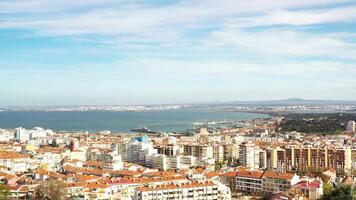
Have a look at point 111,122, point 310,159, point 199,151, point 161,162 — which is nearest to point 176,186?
point 161,162

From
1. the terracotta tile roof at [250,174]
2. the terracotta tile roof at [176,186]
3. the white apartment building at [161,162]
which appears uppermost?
the terracotta tile roof at [176,186]

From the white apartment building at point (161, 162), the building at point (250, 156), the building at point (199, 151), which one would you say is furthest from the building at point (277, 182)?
the building at point (199, 151)

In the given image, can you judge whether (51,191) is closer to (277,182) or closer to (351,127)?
(277,182)

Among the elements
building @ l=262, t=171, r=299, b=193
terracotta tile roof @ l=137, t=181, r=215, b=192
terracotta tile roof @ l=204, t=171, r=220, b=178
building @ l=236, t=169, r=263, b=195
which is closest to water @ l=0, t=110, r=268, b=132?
terracotta tile roof @ l=204, t=171, r=220, b=178

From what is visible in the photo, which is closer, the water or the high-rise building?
the high-rise building

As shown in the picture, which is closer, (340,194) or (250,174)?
(340,194)

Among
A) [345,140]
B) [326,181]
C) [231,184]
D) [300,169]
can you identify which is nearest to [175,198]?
[231,184]

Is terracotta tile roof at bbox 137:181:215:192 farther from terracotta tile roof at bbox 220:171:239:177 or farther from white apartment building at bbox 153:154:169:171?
white apartment building at bbox 153:154:169:171

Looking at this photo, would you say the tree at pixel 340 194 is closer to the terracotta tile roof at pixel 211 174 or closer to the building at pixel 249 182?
Result: the building at pixel 249 182
